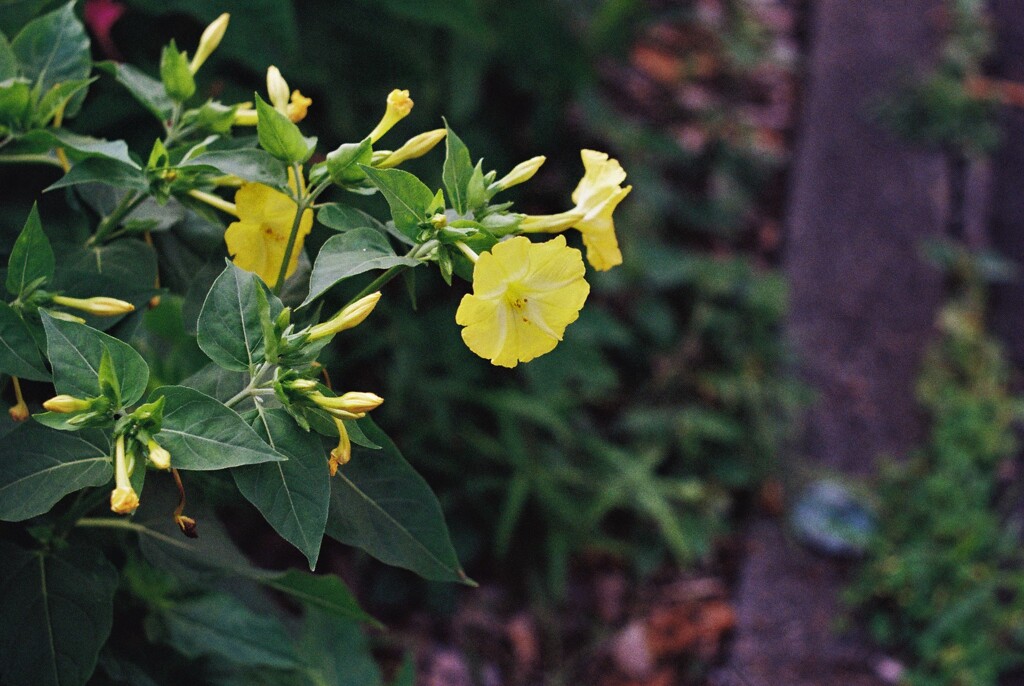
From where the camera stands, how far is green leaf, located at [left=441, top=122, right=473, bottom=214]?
2.53 feet

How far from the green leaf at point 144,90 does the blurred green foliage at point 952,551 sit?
1.87 meters

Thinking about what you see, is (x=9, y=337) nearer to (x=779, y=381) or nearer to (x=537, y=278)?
(x=537, y=278)

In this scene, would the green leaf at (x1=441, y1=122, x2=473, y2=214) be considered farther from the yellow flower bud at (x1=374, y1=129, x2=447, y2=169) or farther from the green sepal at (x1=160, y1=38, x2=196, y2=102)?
the green sepal at (x1=160, y1=38, x2=196, y2=102)

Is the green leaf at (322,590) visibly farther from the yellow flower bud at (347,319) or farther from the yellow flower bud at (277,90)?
the yellow flower bud at (277,90)

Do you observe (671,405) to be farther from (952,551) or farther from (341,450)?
(341,450)

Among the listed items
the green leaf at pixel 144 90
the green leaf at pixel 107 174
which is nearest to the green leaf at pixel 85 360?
the green leaf at pixel 107 174

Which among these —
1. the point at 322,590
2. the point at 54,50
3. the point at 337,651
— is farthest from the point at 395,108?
the point at 337,651

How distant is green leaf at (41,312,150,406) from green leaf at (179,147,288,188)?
0.15m

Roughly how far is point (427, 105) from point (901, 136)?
219 cm

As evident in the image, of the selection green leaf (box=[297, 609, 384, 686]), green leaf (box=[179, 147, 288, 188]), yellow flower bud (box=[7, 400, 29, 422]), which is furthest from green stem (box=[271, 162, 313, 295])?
green leaf (box=[297, 609, 384, 686])

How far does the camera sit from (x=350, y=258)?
72 centimetres

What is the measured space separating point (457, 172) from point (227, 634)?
26.2 inches

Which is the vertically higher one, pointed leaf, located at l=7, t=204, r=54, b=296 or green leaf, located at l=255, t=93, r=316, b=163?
green leaf, located at l=255, t=93, r=316, b=163

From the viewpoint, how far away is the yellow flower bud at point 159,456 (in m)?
0.69
